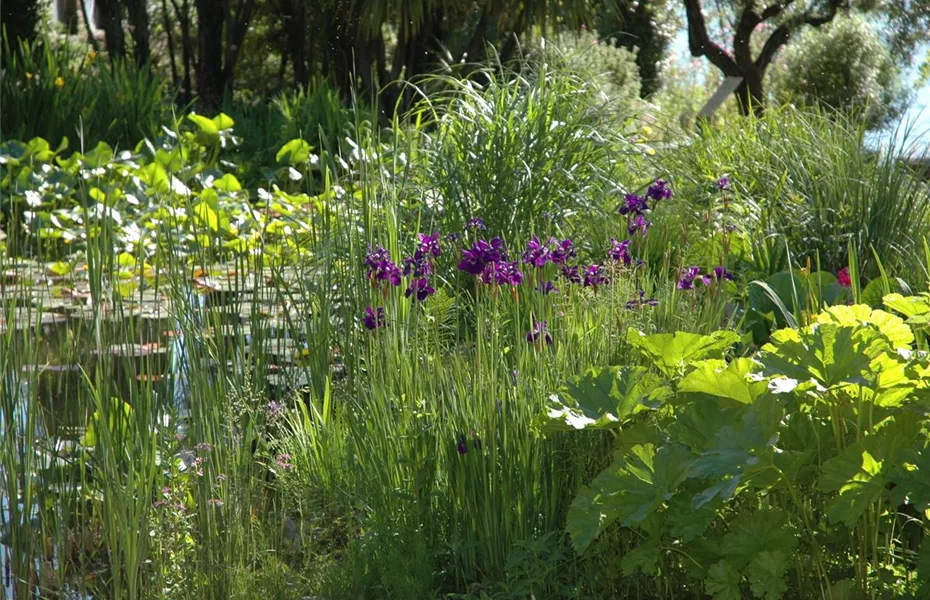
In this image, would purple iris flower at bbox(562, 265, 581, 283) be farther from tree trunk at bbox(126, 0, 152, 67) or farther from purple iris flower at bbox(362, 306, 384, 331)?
tree trunk at bbox(126, 0, 152, 67)

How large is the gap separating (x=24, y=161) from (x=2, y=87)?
44.8 inches

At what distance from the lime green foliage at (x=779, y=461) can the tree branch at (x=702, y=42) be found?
1155 cm

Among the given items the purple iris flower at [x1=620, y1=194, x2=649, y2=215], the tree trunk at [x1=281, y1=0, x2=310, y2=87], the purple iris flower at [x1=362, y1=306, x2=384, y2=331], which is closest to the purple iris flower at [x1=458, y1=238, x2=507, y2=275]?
the purple iris flower at [x1=362, y1=306, x2=384, y2=331]

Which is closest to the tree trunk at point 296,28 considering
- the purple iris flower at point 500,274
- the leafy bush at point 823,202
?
the leafy bush at point 823,202

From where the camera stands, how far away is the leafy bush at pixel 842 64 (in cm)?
1480

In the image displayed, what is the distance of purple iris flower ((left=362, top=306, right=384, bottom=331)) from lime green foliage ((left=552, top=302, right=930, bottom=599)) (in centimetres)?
52

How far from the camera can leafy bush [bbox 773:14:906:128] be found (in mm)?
14797

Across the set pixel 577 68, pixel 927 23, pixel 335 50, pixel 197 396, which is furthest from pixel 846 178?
pixel 927 23

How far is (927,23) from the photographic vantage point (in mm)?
14828

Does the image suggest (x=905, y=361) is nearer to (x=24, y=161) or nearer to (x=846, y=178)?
(x=846, y=178)

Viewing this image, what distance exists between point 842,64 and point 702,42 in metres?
3.10

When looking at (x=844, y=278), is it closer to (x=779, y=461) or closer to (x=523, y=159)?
(x=523, y=159)

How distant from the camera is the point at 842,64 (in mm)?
14836

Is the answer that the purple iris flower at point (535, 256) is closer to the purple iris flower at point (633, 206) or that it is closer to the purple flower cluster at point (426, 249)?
the purple flower cluster at point (426, 249)
